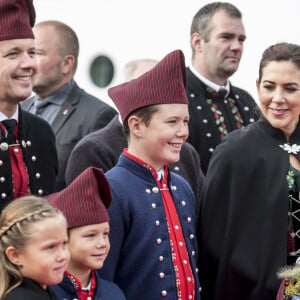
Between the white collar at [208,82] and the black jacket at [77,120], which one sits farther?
the white collar at [208,82]

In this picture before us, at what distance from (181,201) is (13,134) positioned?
0.83 m

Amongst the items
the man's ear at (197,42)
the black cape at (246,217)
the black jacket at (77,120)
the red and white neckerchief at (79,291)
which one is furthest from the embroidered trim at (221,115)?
the red and white neckerchief at (79,291)

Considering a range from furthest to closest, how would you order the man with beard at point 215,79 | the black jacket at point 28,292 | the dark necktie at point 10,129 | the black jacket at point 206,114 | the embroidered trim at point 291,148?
the man with beard at point 215,79
the black jacket at point 206,114
the embroidered trim at point 291,148
the dark necktie at point 10,129
the black jacket at point 28,292

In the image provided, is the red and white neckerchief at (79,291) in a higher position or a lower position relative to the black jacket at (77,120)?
lower

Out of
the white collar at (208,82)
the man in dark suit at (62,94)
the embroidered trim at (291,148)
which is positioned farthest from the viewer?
the white collar at (208,82)

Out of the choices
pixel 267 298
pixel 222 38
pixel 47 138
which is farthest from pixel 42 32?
pixel 267 298

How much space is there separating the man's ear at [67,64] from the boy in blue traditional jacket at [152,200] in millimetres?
2197

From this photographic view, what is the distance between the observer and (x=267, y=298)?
6.20 metres

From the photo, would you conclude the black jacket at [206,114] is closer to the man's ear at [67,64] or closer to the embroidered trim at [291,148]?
the man's ear at [67,64]

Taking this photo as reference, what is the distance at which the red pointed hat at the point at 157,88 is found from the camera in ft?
19.0

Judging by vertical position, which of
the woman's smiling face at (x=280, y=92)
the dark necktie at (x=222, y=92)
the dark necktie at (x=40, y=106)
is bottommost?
the dark necktie at (x=40, y=106)

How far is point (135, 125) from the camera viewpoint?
5.81 meters

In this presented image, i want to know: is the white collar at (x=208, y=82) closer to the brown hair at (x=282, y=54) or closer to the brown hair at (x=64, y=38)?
the brown hair at (x=64, y=38)

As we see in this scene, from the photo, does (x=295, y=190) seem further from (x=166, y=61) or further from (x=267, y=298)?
(x=166, y=61)
